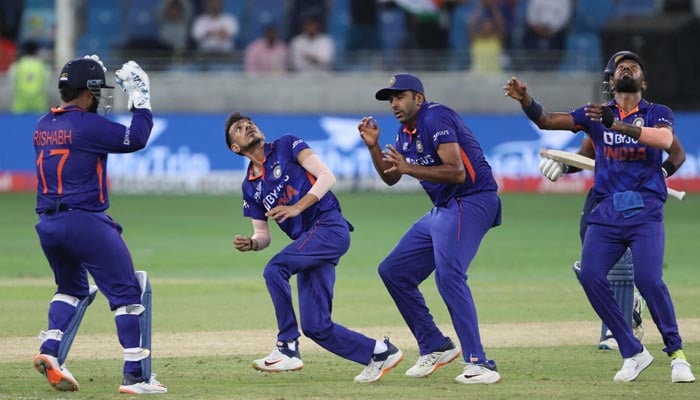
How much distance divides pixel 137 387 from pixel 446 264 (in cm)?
224

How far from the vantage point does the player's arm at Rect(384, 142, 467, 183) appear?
30.0 ft

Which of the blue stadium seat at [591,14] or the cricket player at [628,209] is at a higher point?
the blue stadium seat at [591,14]

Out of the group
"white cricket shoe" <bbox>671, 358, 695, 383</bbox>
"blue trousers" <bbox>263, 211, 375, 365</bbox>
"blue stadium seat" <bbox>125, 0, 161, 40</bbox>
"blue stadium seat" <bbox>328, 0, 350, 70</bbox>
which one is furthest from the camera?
"blue stadium seat" <bbox>125, 0, 161, 40</bbox>

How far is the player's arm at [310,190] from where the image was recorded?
9.38 m

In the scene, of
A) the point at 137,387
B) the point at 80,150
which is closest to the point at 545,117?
the point at 80,150

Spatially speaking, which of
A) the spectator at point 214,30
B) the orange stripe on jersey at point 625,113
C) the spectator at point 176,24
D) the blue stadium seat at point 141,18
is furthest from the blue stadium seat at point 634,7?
the orange stripe on jersey at point 625,113

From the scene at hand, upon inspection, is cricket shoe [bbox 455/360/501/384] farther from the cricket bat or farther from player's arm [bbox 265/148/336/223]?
the cricket bat

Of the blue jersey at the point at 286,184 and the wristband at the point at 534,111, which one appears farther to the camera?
the blue jersey at the point at 286,184

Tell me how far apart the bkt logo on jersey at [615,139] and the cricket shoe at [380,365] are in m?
2.08

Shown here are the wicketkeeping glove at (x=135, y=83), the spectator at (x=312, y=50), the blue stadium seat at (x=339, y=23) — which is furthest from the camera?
the blue stadium seat at (x=339, y=23)

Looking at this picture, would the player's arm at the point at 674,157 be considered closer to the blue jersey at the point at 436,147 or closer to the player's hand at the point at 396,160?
the blue jersey at the point at 436,147

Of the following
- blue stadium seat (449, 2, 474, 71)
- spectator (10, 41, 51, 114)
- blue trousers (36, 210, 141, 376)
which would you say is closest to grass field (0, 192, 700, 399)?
blue trousers (36, 210, 141, 376)

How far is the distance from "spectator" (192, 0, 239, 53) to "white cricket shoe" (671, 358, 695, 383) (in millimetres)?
22604

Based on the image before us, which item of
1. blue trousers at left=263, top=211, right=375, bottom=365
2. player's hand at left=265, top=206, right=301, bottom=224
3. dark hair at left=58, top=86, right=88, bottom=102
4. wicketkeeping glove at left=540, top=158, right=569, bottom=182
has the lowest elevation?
blue trousers at left=263, top=211, right=375, bottom=365
